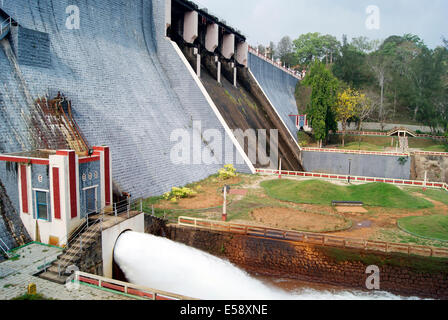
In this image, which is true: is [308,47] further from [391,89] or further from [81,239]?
[81,239]

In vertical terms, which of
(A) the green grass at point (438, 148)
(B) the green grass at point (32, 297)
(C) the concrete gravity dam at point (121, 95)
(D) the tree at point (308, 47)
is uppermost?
(D) the tree at point (308, 47)

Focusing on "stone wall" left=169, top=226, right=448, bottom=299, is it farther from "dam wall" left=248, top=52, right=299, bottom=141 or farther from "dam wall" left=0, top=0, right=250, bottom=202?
"dam wall" left=248, top=52, right=299, bottom=141

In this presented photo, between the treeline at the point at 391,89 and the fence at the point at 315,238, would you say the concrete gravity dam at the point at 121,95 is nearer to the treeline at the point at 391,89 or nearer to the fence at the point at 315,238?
the fence at the point at 315,238

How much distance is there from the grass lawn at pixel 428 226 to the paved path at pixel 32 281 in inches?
597

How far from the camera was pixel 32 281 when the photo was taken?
12.3m

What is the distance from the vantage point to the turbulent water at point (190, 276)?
14656 mm

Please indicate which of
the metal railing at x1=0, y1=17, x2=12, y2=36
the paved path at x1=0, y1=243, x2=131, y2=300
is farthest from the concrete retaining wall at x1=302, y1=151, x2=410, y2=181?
the paved path at x1=0, y1=243, x2=131, y2=300

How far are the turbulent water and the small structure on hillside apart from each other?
2.59 metres

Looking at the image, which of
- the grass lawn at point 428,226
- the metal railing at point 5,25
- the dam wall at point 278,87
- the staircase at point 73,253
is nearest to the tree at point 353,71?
the dam wall at point 278,87

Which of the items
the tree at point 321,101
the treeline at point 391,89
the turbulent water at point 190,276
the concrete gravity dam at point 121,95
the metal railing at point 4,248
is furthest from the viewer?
the treeline at point 391,89

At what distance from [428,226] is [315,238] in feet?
23.3

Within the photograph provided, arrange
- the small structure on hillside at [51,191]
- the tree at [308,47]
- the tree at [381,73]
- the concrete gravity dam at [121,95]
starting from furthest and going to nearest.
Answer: the tree at [308,47] → the tree at [381,73] → the concrete gravity dam at [121,95] → the small structure on hillside at [51,191]
